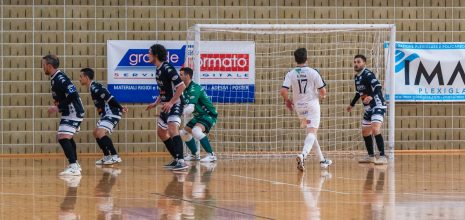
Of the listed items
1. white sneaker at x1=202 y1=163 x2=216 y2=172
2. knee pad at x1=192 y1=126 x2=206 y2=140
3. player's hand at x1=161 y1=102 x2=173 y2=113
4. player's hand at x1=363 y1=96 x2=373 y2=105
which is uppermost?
player's hand at x1=363 y1=96 x2=373 y2=105

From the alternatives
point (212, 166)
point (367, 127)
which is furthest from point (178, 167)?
point (367, 127)

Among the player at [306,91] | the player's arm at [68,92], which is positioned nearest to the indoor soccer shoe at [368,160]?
the player at [306,91]

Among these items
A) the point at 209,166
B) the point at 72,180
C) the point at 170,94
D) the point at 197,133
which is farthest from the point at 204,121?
the point at 72,180

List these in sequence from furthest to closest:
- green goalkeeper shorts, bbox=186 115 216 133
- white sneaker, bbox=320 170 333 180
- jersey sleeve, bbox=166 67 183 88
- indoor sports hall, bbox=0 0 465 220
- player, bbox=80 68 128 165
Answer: indoor sports hall, bbox=0 0 465 220
green goalkeeper shorts, bbox=186 115 216 133
player, bbox=80 68 128 165
jersey sleeve, bbox=166 67 183 88
white sneaker, bbox=320 170 333 180

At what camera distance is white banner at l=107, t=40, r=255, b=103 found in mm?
21438

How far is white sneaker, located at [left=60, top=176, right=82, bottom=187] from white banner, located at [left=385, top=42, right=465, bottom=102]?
889 centimetres

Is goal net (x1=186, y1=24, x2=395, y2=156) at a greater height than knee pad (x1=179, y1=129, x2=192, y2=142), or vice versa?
goal net (x1=186, y1=24, x2=395, y2=156)

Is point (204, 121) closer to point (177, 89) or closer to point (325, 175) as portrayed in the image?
point (177, 89)

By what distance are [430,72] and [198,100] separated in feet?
18.2

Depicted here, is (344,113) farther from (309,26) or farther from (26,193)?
(26,193)

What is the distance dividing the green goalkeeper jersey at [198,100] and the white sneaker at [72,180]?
4002 mm

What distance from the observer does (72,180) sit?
14.8 m

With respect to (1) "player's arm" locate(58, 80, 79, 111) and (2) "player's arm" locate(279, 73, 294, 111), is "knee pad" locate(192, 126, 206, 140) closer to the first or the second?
(2) "player's arm" locate(279, 73, 294, 111)

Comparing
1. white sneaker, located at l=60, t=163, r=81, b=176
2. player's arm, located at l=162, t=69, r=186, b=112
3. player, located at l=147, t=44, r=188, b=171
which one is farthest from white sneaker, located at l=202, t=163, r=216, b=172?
white sneaker, located at l=60, t=163, r=81, b=176
